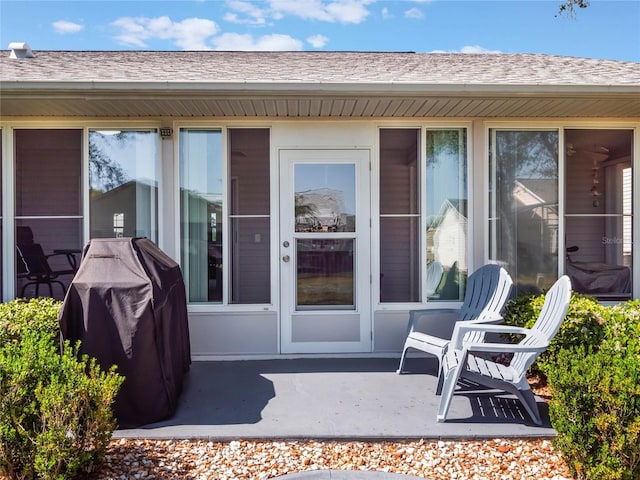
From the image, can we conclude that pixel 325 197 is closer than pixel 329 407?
No

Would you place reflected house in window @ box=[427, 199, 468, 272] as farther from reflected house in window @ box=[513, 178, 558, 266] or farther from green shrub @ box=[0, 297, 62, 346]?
green shrub @ box=[0, 297, 62, 346]

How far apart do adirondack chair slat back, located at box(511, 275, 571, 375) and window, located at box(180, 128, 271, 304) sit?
2.39 m

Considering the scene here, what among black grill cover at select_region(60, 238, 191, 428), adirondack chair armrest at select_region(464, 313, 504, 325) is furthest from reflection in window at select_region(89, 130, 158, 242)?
adirondack chair armrest at select_region(464, 313, 504, 325)

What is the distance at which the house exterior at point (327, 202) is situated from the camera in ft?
14.2

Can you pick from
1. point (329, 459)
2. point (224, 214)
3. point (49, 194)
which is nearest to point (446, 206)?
point (224, 214)

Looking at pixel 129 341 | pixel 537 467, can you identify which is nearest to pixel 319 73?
pixel 129 341

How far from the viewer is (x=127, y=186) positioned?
14.3 ft

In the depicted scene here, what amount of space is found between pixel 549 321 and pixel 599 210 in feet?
6.50

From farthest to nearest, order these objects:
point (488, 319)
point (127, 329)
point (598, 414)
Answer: point (488, 319) → point (127, 329) → point (598, 414)

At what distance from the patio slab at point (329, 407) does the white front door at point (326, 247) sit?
349 millimetres

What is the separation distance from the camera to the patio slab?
278 cm

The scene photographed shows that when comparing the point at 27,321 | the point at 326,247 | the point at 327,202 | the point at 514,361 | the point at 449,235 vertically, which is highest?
the point at 327,202

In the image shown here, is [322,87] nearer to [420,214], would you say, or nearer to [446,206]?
[420,214]

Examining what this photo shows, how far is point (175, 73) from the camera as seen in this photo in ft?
14.0
